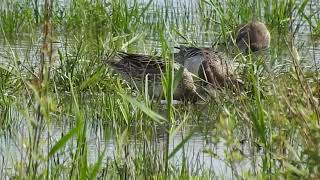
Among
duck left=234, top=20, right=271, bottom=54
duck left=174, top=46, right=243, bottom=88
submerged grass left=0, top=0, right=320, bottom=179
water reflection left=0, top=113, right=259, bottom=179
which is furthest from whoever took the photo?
duck left=234, top=20, right=271, bottom=54

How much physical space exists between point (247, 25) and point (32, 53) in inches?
77.3

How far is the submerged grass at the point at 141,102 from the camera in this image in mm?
3297

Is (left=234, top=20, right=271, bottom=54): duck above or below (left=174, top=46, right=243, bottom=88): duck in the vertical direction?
above

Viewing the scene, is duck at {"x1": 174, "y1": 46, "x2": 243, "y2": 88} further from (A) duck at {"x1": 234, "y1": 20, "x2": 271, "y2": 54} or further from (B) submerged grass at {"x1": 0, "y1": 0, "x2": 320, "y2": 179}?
(A) duck at {"x1": 234, "y1": 20, "x2": 271, "y2": 54}

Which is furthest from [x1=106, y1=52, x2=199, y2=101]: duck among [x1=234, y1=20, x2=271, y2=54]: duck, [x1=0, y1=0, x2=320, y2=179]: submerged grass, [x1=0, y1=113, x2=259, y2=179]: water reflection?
[x1=234, y1=20, x2=271, y2=54]: duck

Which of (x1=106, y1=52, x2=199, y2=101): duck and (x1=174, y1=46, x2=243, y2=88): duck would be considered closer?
(x1=106, y1=52, x2=199, y2=101): duck

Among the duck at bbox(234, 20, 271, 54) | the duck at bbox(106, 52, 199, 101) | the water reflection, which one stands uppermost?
the duck at bbox(234, 20, 271, 54)

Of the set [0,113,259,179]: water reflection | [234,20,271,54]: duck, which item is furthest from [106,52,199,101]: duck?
[234,20,271,54]: duck

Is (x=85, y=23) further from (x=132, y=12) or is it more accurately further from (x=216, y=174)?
(x=216, y=174)

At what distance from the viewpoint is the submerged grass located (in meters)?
3.30

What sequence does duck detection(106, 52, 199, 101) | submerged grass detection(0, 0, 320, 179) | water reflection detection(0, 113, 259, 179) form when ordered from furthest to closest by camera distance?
1. duck detection(106, 52, 199, 101)
2. water reflection detection(0, 113, 259, 179)
3. submerged grass detection(0, 0, 320, 179)

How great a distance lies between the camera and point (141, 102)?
18.2 ft

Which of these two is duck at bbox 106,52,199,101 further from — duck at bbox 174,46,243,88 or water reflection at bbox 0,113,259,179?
water reflection at bbox 0,113,259,179

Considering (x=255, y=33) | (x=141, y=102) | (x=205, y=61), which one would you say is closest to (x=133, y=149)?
(x=141, y=102)
